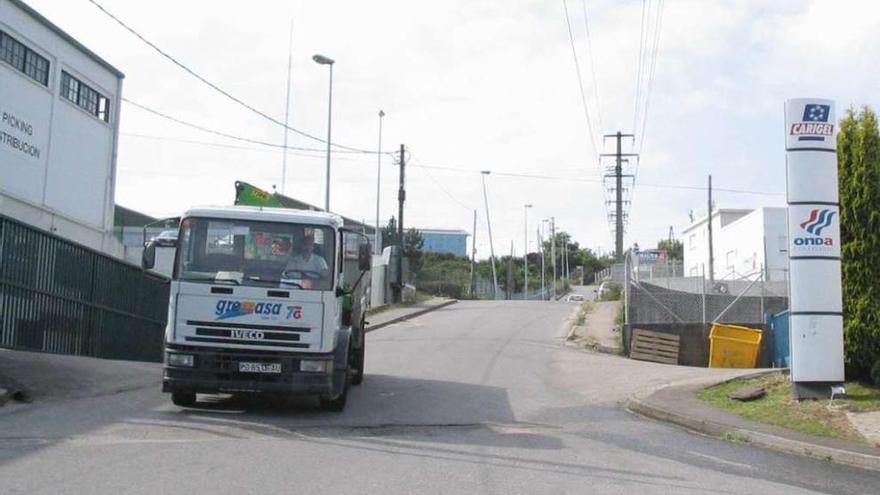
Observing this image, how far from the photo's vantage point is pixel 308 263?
11.6 metres

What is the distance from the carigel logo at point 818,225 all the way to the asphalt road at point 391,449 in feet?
12.1

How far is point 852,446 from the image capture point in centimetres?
1050

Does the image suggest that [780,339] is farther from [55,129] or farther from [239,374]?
[55,129]

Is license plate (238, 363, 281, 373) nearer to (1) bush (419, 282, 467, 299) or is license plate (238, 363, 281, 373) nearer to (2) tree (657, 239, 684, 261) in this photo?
(1) bush (419, 282, 467, 299)

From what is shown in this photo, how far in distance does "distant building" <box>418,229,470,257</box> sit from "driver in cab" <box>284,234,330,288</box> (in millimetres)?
113986

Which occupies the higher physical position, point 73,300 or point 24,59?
point 24,59

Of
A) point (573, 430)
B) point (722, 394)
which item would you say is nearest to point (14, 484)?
point (573, 430)

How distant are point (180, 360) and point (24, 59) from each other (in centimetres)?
2256

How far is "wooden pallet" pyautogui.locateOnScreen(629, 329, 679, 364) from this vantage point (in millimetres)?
23859

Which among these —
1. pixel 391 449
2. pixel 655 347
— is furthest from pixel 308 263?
pixel 655 347

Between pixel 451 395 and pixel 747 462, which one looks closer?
pixel 747 462

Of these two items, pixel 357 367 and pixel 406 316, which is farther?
pixel 406 316

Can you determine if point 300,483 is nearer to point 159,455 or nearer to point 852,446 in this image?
point 159,455

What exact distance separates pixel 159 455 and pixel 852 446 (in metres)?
7.76
